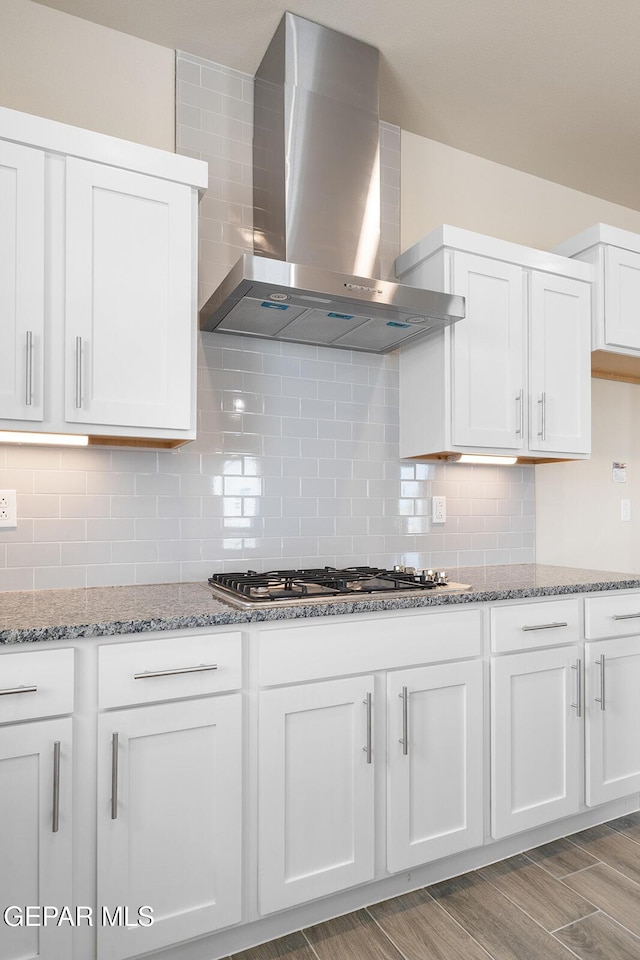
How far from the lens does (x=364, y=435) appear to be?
2.71 meters

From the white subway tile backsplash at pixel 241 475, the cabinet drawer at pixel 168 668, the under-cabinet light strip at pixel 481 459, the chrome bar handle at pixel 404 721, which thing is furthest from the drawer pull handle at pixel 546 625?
the cabinet drawer at pixel 168 668

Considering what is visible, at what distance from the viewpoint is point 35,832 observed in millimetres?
1490

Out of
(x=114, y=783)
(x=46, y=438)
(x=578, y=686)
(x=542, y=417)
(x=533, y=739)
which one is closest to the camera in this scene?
(x=114, y=783)

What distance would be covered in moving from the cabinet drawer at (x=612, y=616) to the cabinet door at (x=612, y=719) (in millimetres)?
38


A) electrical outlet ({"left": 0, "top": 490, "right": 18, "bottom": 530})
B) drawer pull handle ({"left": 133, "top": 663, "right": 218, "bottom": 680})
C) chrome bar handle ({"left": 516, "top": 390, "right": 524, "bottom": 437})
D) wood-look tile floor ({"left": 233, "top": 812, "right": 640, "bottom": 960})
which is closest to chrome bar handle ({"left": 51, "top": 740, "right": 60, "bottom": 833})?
drawer pull handle ({"left": 133, "top": 663, "right": 218, "bottom": 680})

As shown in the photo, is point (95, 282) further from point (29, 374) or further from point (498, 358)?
point (498, 358)

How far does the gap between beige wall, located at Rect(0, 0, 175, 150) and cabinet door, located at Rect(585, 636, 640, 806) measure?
8.44 ft

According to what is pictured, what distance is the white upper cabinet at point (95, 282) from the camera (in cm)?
177

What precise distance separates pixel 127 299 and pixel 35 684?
113cm

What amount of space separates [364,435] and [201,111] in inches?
55.9

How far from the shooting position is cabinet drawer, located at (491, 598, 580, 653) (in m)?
2.16

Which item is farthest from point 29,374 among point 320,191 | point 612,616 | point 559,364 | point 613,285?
point 613,285

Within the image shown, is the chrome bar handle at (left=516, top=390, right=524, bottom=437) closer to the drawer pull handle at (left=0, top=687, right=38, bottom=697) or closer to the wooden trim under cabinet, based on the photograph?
the wooden trim under cabinet

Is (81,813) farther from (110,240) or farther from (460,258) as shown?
(460,258)
